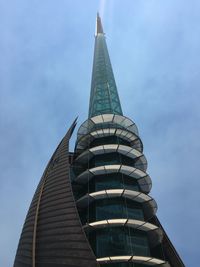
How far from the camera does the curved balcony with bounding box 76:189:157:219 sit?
29.9 m

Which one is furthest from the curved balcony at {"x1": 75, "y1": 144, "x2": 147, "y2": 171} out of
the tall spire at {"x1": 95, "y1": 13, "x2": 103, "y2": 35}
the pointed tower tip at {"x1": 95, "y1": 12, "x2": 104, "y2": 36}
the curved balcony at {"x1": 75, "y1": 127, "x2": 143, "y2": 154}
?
the tall spire at {"x1": 95, "y1": 13, "x2": 103, "y2": 35}

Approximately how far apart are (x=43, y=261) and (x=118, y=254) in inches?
213

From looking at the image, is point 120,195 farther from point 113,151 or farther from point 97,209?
point 113,151

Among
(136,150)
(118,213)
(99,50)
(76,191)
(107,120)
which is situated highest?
(99,50)

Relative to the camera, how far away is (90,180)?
33469 millimetres

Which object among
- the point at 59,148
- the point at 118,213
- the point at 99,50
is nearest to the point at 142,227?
the point at 118,213

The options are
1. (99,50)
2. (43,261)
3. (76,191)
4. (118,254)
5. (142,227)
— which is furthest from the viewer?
(99,50)

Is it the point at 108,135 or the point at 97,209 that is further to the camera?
the point at 108,135

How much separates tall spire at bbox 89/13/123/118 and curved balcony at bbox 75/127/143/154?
626cm

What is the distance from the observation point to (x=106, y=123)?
38375mm

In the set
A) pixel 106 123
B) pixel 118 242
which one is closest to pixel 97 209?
pixel 118 242

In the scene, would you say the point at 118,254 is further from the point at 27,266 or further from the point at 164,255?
the point at 164,255

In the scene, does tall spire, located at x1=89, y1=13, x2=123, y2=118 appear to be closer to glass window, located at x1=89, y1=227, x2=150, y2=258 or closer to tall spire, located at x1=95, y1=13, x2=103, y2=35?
glass window, located at x1=89, y1=227, x2=150, y2=258

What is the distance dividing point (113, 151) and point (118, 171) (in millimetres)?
2870
